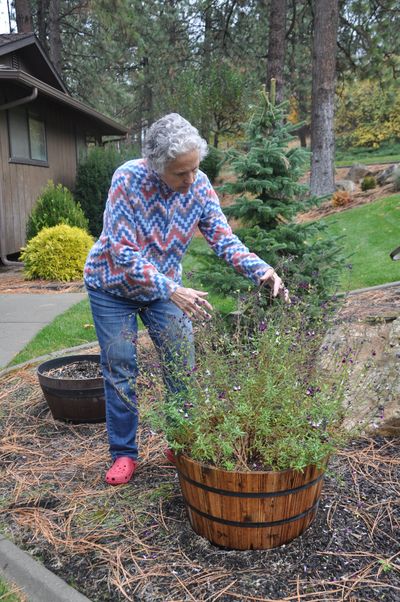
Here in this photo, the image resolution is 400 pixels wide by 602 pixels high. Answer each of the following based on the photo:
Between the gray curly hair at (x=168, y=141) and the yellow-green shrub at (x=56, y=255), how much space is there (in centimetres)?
652

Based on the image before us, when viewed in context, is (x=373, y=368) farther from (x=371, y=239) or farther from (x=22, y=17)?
(x=22, y=17)

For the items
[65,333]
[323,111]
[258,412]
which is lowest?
[65,333]

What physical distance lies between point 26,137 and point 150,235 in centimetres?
997

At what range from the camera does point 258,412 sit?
7.38ft

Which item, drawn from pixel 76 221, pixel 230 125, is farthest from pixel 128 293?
pixel 230 125

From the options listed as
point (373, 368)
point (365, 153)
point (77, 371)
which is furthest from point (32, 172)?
point (365, 153)

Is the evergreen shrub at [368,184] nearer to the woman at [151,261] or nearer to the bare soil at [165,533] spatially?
the bare soil at [165,533]

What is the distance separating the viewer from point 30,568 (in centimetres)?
228

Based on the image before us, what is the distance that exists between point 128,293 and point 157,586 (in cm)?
123

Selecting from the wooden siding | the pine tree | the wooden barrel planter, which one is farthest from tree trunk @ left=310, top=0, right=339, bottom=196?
the wooden barrel planter

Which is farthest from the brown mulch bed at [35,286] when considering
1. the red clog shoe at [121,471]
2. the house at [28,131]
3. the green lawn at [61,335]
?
the red clog shoe at [121,471]

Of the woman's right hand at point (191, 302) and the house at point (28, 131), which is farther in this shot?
the house at point (28, 131)

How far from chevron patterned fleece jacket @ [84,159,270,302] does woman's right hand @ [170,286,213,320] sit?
5 centimetres

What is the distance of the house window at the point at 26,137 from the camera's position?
1088 centimetres
